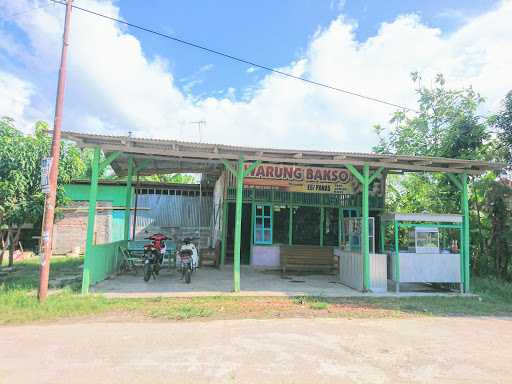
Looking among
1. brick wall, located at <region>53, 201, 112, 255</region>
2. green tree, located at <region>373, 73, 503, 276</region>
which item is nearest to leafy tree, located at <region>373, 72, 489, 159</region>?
green tree, located at <region>373, 73, 503, 276</region>

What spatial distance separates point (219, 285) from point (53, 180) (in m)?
4.40

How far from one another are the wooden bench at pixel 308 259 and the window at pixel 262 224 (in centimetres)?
90

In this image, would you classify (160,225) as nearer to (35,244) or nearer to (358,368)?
(35,244)

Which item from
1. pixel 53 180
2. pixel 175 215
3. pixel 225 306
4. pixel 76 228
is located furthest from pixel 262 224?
pixel 76 228

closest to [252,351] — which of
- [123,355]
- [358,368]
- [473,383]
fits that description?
[358,368]

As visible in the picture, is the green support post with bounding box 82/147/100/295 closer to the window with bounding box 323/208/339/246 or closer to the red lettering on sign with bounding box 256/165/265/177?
the red lettering on sign with bounding box 256/165/265/177

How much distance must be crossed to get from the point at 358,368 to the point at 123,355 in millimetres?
2681

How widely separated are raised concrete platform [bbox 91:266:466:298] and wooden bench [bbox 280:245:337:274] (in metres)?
0.50

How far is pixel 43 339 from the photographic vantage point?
4535 millimetres

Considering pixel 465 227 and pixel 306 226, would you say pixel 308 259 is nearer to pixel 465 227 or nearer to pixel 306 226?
→ pixel 306 226

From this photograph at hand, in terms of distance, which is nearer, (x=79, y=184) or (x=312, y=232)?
(x=312, y=232)

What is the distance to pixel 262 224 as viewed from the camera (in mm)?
12219

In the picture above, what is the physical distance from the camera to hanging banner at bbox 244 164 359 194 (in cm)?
1137

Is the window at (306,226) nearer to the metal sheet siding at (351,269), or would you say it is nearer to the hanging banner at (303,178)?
the hanging banner at (303,178)
